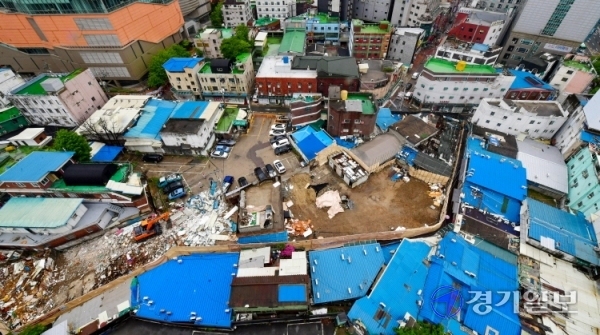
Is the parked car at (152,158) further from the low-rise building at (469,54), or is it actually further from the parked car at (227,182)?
the low-rise building at (469,54)

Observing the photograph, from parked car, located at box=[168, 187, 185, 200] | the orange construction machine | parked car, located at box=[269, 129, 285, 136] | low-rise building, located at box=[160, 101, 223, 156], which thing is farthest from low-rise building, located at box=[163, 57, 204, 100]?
the orange construction machine

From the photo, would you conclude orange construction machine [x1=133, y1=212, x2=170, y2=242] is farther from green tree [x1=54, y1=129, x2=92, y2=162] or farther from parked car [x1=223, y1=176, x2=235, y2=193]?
green tree [x1=54, y1=129, x2=92, y2=162]

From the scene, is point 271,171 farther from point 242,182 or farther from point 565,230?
point 565,230

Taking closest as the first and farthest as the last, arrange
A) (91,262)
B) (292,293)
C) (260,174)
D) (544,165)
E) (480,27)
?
(292,293) → (91,262) → (544,165) → (260,174) → (480,27)

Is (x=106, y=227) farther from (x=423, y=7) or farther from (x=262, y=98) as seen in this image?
(x=423, y=7)

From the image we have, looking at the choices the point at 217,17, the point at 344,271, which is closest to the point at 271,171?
the point at 344,271

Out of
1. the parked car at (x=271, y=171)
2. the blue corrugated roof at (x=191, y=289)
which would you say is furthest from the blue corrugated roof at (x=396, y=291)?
the parked car at (x=271, y=171)

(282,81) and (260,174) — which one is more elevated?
(282,81)

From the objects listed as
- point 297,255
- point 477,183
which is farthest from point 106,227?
point 477,183
